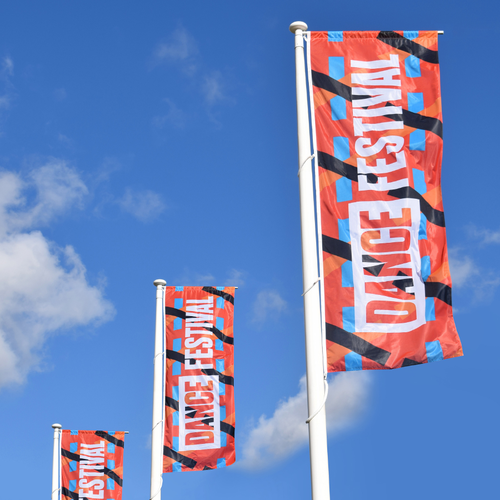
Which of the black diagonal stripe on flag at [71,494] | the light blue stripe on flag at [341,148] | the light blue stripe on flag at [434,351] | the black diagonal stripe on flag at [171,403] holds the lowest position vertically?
the light blue stripe on flag at [434,351]

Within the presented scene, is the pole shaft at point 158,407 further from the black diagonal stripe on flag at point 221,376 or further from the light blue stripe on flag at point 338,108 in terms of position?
the light blue stripe on flag at point 338,108

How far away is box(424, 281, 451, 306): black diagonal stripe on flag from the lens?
762 centimetres

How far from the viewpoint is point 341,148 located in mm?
7879

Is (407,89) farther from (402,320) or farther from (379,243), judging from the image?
(402,320)

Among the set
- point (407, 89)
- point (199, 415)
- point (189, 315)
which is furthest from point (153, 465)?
A: point (407, 89)

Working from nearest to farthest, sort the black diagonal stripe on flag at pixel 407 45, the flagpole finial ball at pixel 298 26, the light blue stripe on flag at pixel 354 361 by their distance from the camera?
the light blue stripe on flag at pixel 354 361 < the flagpole finial ball at pixel 298 26 < the black diagonal stripe on flag at pixel 407 45

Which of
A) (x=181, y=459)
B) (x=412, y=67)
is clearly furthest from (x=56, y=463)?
(x=412, y=67)

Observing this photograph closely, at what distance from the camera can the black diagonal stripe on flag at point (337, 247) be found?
7.57 metres

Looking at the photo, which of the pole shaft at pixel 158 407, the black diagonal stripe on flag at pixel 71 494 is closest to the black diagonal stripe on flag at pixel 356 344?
the pole shaft at pixel 158 407

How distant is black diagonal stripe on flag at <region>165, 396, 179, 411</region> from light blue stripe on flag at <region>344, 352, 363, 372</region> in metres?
9.68

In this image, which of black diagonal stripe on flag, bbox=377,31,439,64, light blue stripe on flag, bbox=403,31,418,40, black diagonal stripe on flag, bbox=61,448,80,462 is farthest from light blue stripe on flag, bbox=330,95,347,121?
black diagonal stripe on flag, bbox=61,448,80,462

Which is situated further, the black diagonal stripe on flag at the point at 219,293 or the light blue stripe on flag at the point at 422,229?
the black diagonal stripe on flag at the point at 219,293

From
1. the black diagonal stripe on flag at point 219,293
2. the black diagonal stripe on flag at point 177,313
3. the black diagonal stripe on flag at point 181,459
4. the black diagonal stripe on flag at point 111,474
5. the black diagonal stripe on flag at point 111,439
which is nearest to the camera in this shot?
the black diagonal stripe on flag at point 181,459

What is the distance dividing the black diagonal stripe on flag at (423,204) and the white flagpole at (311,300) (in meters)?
1.00
